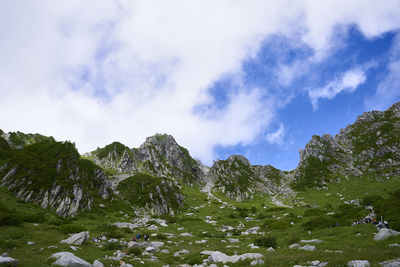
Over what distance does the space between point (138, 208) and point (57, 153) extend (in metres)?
34.4

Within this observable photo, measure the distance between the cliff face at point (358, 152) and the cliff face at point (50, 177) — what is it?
13521cm

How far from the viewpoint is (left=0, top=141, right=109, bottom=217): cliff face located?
172ft

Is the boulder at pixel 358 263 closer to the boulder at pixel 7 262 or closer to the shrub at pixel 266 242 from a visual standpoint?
the shrub at pixel 266 242

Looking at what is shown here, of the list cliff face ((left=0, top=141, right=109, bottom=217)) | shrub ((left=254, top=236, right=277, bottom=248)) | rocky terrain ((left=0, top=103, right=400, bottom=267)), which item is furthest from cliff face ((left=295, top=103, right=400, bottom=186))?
cliff face ((left=0, top=141, right=109, bottom=217))

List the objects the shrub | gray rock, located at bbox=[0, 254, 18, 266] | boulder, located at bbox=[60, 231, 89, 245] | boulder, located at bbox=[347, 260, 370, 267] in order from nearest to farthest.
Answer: gray rock, located at bbox=[0, 254, 18, 266]
boulder, located at bbox=[347, 260, 370, 267]
boulder, located at bbox=[60, 231, 89, 245]
the shrub

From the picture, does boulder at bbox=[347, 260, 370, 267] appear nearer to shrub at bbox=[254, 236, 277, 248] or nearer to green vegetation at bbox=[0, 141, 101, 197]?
shrub at bbox=[254, 236, 277, 248]

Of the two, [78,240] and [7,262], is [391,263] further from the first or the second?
[78,240]

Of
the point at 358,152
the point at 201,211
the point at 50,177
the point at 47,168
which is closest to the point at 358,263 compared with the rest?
the point at 50,177

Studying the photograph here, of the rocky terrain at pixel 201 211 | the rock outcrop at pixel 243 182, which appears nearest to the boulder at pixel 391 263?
Result: the rocky terrain at pixel 201 211

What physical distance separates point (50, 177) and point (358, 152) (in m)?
184

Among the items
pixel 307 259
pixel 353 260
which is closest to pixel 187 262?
pixel 307 259

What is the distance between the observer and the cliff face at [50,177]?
172ft

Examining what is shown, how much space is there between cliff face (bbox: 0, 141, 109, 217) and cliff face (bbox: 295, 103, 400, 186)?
444 ft

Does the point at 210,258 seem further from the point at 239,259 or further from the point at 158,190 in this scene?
the point at 158,190
